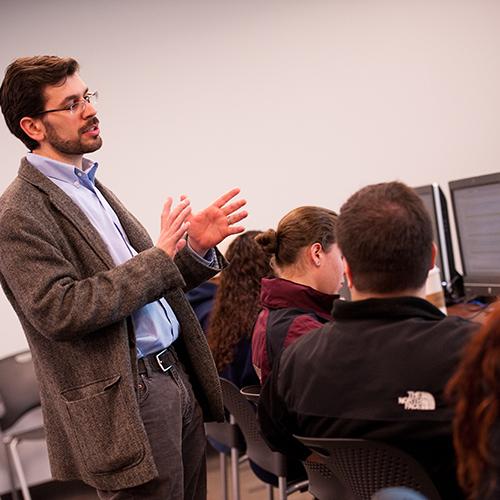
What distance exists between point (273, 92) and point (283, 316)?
112 inches

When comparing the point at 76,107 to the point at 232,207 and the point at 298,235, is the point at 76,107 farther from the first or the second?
the point at 298,235

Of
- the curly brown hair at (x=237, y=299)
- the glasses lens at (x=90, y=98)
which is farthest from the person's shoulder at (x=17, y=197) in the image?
the curly brown hair at (x=237, y=299)

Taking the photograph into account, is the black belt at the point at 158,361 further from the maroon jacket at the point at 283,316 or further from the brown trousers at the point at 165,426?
the maroon jacket at the point at 283,316

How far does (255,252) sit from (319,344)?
1.52 metres

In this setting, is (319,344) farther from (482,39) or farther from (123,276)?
(482,39)

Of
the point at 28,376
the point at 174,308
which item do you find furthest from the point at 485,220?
the point at 28,376

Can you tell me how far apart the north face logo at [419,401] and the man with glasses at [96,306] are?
1.97 ft

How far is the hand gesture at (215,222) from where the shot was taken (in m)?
1.91

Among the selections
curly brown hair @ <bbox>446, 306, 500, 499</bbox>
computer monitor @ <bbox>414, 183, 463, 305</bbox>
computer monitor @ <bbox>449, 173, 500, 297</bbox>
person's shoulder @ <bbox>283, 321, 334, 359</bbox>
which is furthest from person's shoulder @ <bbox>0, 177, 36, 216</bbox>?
computer monitor @ <bbox>414, 183, 463, 305</bbox>

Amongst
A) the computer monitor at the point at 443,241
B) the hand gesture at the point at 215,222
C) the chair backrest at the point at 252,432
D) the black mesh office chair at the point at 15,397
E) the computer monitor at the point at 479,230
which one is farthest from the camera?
the black mesh office chair at the point at 15,397

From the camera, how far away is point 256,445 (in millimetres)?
2689

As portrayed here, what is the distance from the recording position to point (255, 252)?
9.98ft

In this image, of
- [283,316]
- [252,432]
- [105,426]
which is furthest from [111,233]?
[252,432]

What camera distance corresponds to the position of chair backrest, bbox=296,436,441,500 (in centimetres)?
144
